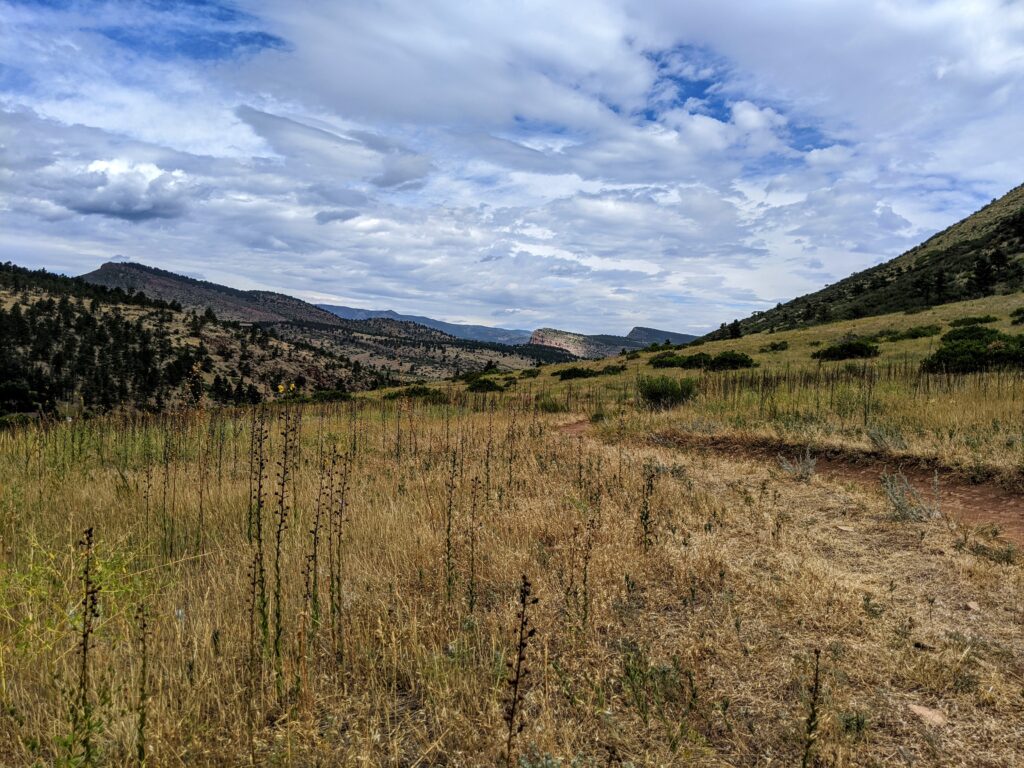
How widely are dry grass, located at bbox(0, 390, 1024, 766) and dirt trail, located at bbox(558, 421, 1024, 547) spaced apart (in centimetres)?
89

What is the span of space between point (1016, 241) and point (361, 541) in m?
61.1

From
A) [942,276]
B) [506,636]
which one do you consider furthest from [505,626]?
[942,276]

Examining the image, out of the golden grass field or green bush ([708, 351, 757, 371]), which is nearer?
the golden grass field

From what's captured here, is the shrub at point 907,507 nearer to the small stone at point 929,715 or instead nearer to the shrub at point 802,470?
the shrub at point 802,470

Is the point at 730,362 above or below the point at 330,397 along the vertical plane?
above

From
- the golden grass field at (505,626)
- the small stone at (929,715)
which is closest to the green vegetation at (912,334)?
the golden grass field at (505,626)

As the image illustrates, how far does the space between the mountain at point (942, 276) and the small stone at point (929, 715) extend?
45051 millimetres

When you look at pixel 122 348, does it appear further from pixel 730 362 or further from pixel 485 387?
pixel 730 362

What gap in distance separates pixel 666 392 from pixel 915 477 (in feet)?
28.5

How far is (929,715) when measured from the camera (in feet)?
8.87

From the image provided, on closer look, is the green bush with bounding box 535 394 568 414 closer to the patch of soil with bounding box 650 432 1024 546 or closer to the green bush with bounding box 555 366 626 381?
the patch of soil with bounding box 650 432 1024 546

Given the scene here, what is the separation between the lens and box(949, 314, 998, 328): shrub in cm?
2651

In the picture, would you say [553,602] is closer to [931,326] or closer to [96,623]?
[96,623]

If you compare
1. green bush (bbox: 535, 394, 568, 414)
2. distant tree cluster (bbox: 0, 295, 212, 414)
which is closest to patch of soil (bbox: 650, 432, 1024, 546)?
green bush (bbox: 535, 394, 568, 414)
